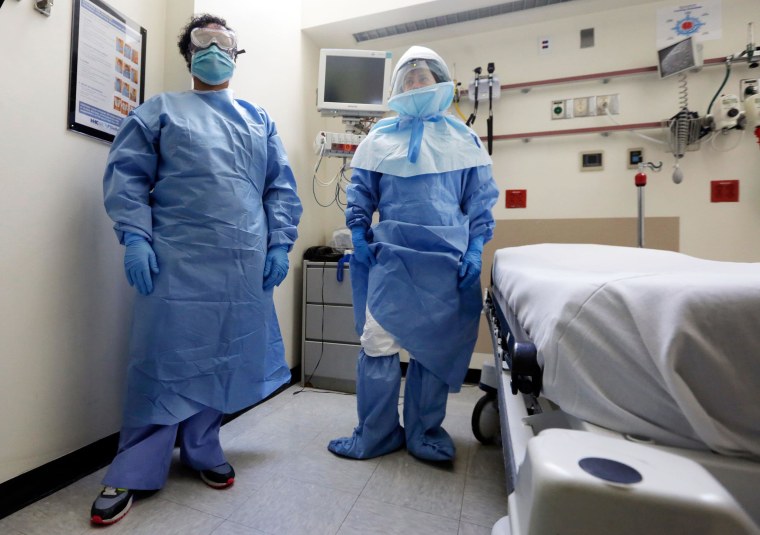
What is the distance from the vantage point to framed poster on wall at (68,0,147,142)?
4.32 feet

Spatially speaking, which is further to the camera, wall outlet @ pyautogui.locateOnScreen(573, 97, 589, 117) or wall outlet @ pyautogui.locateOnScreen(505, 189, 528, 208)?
wall outlet @ pyautogui.locateOnScreen(505, 189, 528, 208)

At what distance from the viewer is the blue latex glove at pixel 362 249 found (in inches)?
60.7

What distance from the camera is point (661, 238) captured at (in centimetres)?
229

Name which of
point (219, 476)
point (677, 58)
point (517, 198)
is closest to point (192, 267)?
point (219, 476)

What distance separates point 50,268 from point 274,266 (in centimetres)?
72

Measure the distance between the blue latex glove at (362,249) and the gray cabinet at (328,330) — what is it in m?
0.78

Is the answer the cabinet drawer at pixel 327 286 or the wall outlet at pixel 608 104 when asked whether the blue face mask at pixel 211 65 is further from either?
the wall outlet at pixel 608 104

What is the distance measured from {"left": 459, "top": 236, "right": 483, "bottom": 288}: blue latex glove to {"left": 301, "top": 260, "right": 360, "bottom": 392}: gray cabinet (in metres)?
1.02

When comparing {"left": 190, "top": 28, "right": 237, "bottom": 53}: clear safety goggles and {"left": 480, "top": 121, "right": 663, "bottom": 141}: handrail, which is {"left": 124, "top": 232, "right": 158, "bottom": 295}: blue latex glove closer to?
{"left": 190, "top": 28, "right": 237, "bottom": 53}: clear safety goggles

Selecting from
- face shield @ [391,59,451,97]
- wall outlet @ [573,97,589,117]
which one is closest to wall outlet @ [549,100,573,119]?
wall outlet @ [573,97,589,117]

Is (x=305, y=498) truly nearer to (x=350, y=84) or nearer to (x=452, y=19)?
(x=350, y=84)

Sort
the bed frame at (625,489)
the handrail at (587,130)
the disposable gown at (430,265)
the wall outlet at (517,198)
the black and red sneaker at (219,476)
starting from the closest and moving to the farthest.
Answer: the bed frame at (625,489) → the black and red sneaker at (219,476) → the disposable gown at (430,265) → the handrail at (587,130) → the wall outlet at (517,198)

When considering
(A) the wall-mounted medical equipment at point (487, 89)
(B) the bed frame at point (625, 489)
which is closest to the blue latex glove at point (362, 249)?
(B) the bed frame at point (625, 489)

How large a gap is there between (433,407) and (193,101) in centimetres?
148
